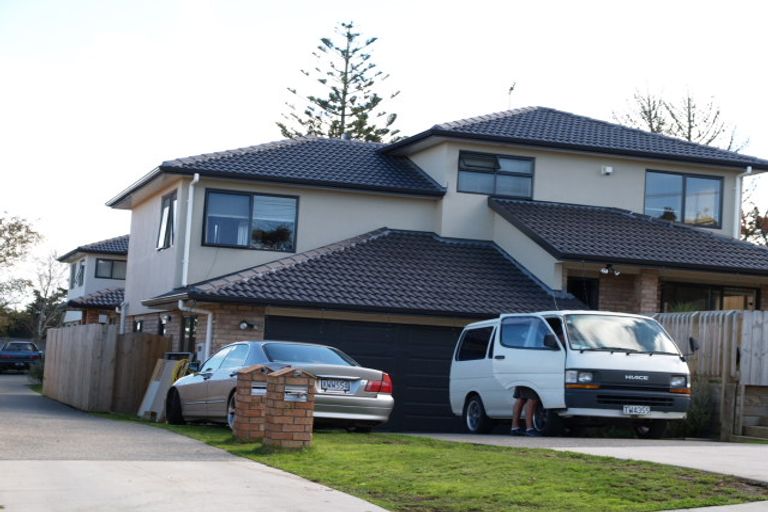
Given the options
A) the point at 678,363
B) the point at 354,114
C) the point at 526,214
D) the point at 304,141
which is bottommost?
the point at 678,363

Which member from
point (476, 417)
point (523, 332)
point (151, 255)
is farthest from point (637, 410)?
point (151, 255)

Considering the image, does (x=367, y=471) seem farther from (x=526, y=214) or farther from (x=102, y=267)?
(x=102, y=267)

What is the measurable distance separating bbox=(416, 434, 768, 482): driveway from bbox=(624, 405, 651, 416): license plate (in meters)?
0.96

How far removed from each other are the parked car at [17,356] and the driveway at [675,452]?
43201mm

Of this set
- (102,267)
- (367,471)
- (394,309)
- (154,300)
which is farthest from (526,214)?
(102,267)

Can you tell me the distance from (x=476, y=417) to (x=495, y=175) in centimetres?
1002

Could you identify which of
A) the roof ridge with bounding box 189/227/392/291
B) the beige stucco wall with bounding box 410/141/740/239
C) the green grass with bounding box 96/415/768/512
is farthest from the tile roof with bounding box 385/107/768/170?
the green grass with bounding box 96/415/768/512

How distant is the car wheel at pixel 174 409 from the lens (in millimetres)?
20438

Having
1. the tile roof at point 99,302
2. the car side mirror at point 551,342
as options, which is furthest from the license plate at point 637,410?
the tile roof at point 99,302

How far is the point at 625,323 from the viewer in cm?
1866

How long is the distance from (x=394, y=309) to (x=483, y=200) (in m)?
5.35

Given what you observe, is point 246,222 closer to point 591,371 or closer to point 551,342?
point 551,342

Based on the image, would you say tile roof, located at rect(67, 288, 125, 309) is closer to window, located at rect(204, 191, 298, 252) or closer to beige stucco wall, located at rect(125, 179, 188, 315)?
beige stucco wall, located at rect(125, 179, 188, 315)

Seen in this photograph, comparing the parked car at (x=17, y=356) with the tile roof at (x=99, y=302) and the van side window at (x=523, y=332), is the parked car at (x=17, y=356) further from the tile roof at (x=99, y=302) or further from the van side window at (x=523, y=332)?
the van side window at (x=523, y=332)
